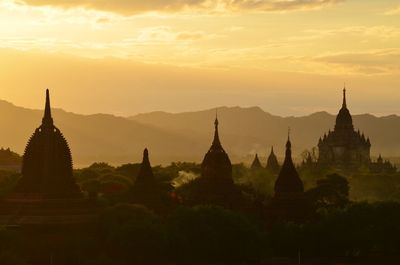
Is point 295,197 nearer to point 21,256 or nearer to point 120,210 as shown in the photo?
point 120,210

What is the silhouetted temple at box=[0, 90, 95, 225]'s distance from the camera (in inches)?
4380

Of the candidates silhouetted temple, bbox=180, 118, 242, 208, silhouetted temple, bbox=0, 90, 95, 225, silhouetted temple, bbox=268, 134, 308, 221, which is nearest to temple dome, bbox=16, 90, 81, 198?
silhouetted temple, bbox=0, 90, 95, 225

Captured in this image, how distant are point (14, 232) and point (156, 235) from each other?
38.6 ft

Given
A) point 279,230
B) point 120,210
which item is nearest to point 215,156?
point 279,230

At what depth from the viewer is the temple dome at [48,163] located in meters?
116

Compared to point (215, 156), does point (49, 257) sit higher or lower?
lower

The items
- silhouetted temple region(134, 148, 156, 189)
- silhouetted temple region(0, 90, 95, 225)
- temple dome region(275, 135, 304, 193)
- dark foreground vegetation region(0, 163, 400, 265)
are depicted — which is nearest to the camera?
dark foreground vegetation region(0, 163, 400, 265)

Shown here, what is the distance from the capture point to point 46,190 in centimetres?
11481

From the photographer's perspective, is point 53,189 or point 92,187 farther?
point 92,187

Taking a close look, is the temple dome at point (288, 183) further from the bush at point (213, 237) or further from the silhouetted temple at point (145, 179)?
the bush at point (213, 237)

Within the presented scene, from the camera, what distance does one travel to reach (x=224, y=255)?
370 feet

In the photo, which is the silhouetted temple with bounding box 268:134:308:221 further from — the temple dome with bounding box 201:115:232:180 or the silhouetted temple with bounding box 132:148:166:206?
the silhouetted temple with bounding box 132:148:166:206

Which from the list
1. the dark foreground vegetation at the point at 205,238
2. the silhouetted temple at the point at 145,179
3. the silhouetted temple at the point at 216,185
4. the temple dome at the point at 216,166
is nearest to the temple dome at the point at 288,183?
the silhouetted temple at the point at 216,185

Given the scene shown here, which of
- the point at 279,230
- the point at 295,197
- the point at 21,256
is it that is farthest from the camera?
the point at 295,197
